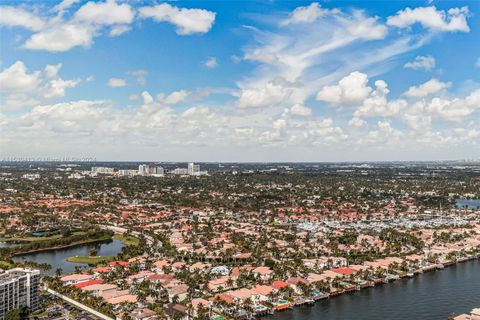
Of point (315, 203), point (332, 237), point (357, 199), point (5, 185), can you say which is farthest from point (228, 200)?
point (5, 185)

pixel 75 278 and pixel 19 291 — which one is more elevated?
pixel 19 291

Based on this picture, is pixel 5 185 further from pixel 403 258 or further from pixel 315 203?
pixel 403 258

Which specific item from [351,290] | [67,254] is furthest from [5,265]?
[351,290]

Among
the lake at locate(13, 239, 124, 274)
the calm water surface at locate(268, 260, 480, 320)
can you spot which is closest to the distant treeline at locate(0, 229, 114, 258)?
the lake at locate(13, 239, 124, 274)

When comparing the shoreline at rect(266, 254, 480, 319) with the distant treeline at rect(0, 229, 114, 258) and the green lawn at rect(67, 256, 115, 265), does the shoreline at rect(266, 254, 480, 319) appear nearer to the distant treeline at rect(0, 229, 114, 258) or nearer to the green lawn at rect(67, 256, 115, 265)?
the green lawn at rect(67, 256, 115, 265)

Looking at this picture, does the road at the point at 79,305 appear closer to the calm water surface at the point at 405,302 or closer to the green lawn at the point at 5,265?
the green lawn at the point at 5,265

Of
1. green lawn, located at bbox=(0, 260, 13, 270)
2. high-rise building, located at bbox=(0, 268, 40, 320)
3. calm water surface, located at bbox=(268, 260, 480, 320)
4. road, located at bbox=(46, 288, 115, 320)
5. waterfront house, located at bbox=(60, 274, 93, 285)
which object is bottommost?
calm water surface, located at bbox=(268, 260, 480, 320)

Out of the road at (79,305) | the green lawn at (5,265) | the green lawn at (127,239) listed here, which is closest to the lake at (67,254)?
the green lawn at (127,239)

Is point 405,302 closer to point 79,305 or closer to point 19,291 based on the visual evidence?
point 79,305
